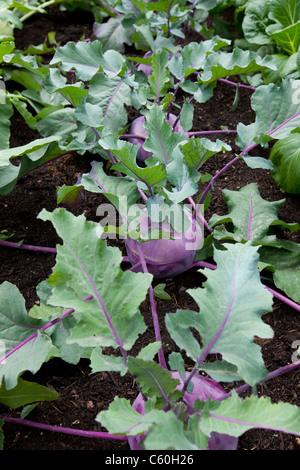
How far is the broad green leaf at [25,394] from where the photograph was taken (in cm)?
108

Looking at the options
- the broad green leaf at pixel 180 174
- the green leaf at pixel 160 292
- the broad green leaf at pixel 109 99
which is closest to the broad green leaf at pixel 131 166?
the broad green leaf at pixel 180 174

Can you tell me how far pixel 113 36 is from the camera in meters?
2.14

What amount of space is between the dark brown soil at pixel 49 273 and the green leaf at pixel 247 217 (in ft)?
0.37

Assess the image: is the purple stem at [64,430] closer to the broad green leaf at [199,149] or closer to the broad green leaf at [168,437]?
the broad green leaf at [168,437]

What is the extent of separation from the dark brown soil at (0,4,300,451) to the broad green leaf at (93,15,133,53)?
1.47 ft

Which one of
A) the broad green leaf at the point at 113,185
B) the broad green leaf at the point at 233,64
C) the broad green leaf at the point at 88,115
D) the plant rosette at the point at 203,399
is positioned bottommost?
the plant rosette at the point at 203,399

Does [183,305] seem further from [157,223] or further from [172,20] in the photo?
[172,20]

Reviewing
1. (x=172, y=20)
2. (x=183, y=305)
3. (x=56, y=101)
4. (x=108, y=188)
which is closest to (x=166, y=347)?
(x=183, y=305)

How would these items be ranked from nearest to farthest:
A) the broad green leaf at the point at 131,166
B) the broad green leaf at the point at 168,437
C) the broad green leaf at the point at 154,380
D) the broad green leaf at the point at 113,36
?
the broad green leaf at the point at 168,437 < the broad green leaf at the point at 154,380 < the broad green leaf at the point at 131,166 < the broad green leaf at the point at 113,36

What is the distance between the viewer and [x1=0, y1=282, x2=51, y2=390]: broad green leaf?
1.08 metres

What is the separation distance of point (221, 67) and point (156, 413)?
0.96 m

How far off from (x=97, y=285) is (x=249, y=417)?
36 centimetres

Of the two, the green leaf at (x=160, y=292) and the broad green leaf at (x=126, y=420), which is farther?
the green leaf at (x=160, y=292)

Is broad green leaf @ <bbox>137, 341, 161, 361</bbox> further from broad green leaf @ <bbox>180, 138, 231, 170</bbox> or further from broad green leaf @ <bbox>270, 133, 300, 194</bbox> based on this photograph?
broad green leaf @ <bbox>270, 133, 300, 194</bbox>
